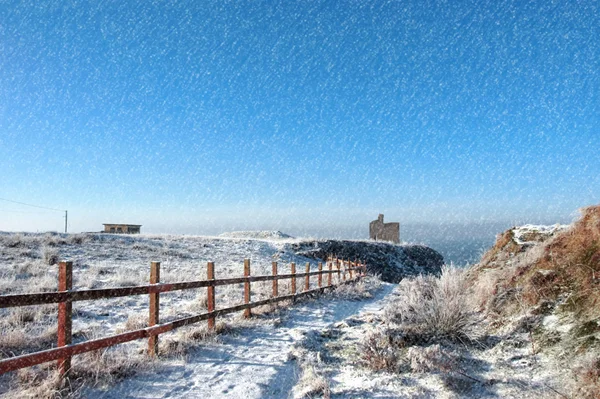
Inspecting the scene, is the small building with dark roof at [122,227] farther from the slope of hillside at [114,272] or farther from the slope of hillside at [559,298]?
the slope of hillside at [559,298]

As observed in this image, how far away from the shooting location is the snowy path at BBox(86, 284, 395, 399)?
5.01 metres

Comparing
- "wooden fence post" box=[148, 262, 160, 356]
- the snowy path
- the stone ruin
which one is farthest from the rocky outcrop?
"wooden fence post" box=[148, 262, 160, 356]

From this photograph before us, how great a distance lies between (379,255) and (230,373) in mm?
37145

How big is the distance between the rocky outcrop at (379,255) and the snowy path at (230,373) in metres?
25.3

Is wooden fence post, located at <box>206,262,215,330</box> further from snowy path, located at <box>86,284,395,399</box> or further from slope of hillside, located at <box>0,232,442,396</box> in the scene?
slope of hillside, located at <box>0,232,442,396</box>

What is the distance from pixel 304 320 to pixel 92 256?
46.2 feet

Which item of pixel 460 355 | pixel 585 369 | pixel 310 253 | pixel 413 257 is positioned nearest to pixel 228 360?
pixel 460 355

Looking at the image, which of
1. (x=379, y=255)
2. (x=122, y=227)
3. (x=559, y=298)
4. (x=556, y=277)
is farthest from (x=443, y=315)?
(x=122, y=227)

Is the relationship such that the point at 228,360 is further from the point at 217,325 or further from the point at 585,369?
Answer: the point at 585,369

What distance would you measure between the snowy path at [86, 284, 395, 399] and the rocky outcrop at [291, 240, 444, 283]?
2535 centimetres

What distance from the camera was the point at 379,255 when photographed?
41.6 metres

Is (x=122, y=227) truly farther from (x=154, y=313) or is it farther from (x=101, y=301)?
(x=154, y=313)

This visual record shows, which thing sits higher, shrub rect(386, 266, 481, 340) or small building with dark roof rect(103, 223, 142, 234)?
small building with dark roof rect(103, 223, 142, 234)

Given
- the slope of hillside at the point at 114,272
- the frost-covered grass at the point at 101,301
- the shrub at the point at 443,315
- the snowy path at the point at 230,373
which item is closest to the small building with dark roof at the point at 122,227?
the slope of hillside at the point at 114,272
